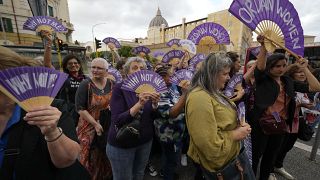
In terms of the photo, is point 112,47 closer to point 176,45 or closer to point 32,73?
point 176,45

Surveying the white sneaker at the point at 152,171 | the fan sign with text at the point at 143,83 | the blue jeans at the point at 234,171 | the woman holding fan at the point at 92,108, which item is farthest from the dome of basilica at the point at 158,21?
the blue jeans at the point at 234,171

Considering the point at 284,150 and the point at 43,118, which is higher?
the point at 43,118

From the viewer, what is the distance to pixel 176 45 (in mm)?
8383

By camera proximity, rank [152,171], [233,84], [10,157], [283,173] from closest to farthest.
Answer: [10,157] → [233,84] → [283,173] → [152,171]

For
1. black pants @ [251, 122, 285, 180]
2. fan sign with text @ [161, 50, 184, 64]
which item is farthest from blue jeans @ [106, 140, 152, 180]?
fan sign with text @ [161, 50, 184, 64]

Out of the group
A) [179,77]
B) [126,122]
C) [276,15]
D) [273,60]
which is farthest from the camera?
[179,77]

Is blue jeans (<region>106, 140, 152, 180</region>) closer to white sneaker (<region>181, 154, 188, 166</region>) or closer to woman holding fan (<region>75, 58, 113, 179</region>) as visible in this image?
woman holding fan (<region>75, 58, 113, 179</region>)

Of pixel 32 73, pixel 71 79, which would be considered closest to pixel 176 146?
pixel 71 79

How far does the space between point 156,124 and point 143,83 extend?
794 millimetres

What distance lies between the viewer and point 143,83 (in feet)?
7.59

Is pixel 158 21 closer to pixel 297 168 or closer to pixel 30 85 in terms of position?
pixel 297 168

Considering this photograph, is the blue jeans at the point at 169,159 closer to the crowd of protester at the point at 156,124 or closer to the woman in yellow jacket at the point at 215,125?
the crowd of protester at the point at 156,124

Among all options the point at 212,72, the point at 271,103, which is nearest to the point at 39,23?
the point at 212,72

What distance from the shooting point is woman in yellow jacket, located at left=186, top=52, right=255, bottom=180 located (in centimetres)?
171
